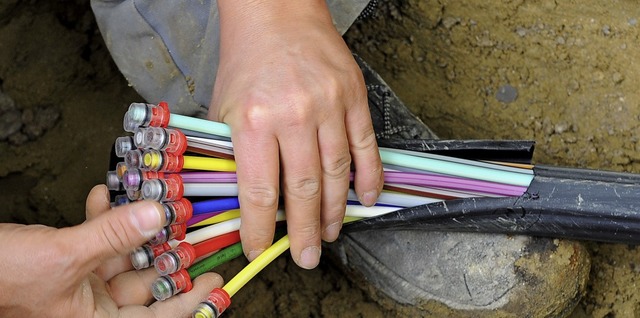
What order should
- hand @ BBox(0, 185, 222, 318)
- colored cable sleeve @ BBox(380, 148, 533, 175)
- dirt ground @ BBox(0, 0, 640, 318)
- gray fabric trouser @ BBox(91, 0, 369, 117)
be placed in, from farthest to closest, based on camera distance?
dirt ground @ BBox(0, 0, 640, 318) → gray fabric trouser @ BBox(91, 0, 369, 117) → colored cable sleeve @ BBox(380, 148, 533, 175) → hand @ BBox(0, 185, 222, 318)

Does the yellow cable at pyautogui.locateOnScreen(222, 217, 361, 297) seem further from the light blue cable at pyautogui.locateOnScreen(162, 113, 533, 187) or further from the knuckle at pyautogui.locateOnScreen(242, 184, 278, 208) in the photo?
the light blue cable at pyautogui.locateOnScreen(162, 113, 533, 187)

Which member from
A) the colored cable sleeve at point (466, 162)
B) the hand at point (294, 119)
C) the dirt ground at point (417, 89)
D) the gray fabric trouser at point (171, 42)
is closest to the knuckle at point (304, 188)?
the hand at point (294, 119)

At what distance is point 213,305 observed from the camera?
3.70ft

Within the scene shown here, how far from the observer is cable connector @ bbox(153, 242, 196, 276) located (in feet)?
3.77

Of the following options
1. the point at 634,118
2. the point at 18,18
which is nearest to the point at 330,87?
the point at 634,118

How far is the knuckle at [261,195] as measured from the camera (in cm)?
111

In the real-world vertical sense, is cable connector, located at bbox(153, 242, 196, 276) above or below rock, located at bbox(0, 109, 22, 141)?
Result: above

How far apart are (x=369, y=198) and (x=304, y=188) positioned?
15 cm

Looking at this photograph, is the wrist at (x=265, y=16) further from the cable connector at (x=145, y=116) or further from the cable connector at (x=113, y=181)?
the cable connector at (x=113, y=181)

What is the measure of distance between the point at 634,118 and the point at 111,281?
3.85 feet

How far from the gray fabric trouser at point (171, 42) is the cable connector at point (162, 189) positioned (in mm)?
363

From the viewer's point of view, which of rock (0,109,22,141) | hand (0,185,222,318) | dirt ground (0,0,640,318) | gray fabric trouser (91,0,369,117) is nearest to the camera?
hand (0,185,222,318)

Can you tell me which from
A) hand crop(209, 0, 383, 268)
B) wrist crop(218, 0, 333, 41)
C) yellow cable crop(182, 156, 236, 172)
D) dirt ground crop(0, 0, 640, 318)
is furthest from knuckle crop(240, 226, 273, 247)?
dirt ground crop(0, 0, 640, 318)

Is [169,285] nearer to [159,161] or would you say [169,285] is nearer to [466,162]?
[159,161]
